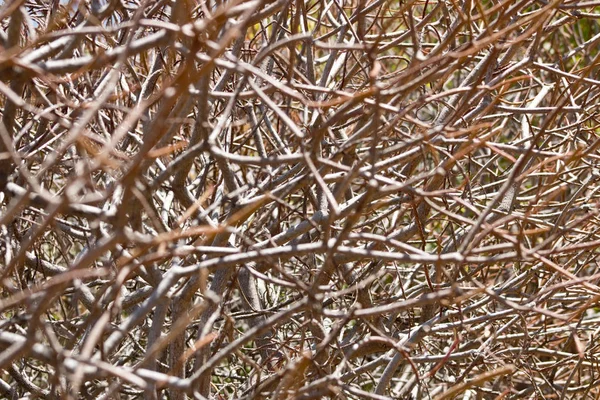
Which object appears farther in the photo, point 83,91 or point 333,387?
point 83,91

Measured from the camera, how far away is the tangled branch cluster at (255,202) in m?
1.76

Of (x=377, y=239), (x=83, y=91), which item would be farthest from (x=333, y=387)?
(x=83, y=91)

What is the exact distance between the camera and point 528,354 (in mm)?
3076

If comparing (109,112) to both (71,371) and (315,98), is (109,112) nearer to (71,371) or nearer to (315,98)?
(315,98)

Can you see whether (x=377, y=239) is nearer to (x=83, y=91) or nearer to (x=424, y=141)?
(x=424, y=141)

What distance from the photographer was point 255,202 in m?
2.17

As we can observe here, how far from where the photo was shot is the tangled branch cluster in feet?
5.78

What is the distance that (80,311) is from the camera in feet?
15.2

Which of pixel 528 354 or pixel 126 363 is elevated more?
pixel 126 363

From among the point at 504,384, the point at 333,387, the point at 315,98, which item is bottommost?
the point at 504,384

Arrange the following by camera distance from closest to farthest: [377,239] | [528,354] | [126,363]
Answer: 1. [377,239]
2. [528,354]
3. [126,363]

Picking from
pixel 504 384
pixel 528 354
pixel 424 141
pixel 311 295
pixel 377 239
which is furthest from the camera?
pixel 504 384

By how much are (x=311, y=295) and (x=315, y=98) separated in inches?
46.9

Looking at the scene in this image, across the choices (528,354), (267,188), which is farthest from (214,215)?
(528,354)
